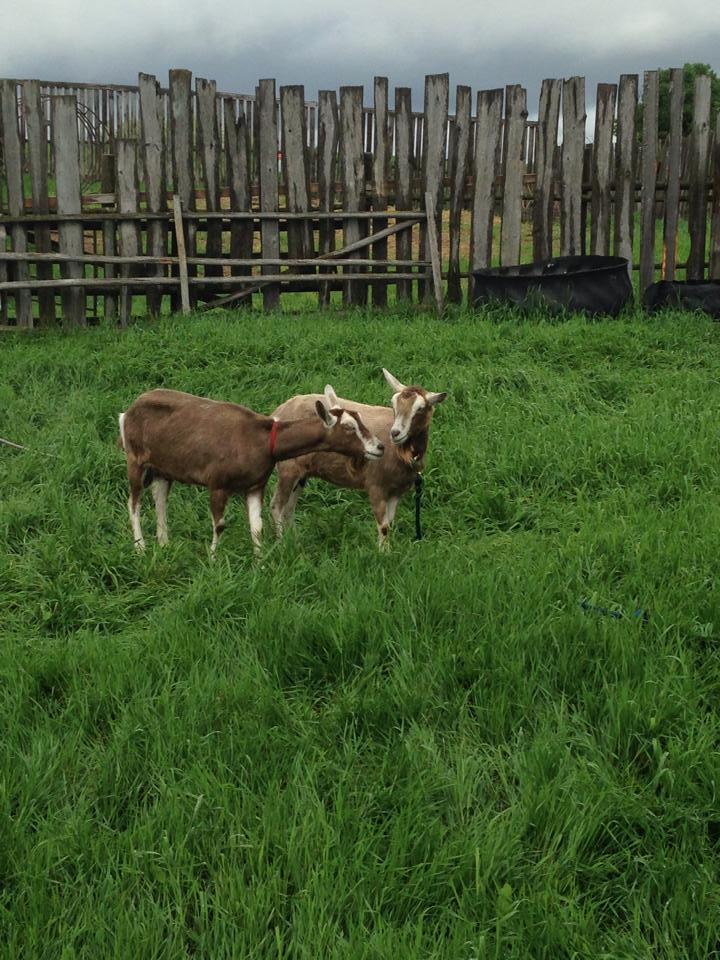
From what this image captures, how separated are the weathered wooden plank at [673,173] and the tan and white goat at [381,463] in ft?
24.3

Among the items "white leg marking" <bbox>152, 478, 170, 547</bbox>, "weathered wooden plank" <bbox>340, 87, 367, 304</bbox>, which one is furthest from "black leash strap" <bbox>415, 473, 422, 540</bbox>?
"weathered wooden plank" <bbox>340, 87, 367, 304</bbox>

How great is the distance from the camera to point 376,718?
3.37 metres

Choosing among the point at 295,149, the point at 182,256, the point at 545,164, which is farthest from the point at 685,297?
the point at 182,256

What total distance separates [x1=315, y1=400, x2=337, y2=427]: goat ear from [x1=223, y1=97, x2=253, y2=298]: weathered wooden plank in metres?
7.12

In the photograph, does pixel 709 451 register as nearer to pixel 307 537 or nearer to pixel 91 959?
pixel 307 537

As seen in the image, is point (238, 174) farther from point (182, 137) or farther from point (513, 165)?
point (513, 165)

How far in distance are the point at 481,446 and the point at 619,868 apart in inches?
153

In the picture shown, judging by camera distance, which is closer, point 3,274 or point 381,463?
point 381,463

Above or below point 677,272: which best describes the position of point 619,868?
below

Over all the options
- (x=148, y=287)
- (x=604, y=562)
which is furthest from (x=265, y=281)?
(x=604, y=562)

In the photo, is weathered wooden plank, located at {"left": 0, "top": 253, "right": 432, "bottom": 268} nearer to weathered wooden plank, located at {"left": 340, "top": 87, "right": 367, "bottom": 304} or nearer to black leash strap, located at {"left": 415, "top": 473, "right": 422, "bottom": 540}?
weathered wooden plank, located at {"left": 340, "top": 87, "right": 367, "bottom": 304}

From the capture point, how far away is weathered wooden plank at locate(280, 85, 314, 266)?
37.3 ft

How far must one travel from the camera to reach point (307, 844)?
2697 mm

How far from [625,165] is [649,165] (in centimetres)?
29
